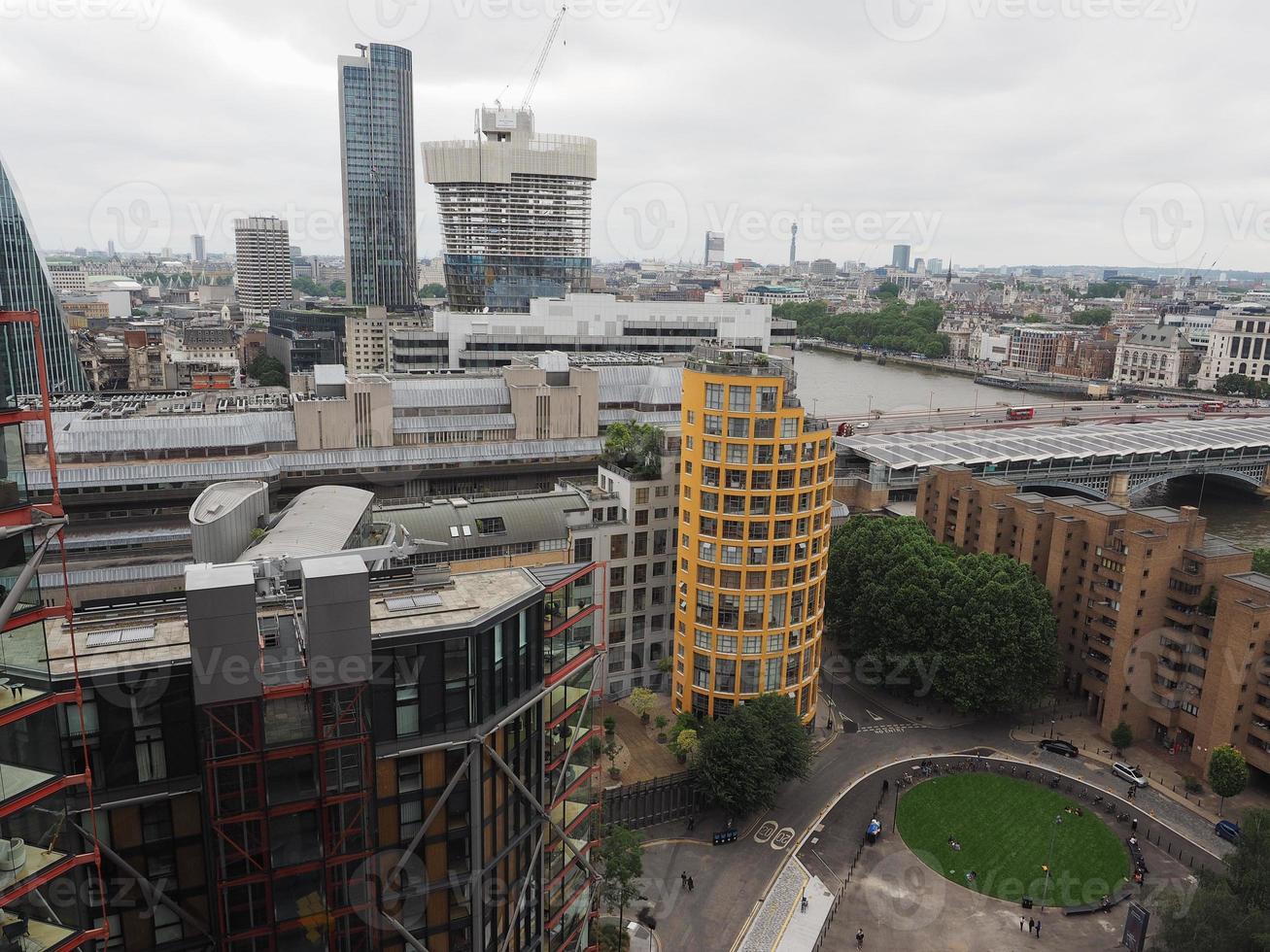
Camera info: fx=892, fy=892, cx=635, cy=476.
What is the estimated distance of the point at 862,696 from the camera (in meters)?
28.4

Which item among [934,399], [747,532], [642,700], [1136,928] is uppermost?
[747,532]

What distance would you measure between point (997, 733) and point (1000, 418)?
4233cm

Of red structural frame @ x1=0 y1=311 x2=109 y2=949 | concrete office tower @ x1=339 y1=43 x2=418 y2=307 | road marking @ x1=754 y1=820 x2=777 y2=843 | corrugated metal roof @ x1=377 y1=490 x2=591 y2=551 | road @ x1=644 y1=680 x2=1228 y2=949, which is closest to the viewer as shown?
red structural frame @ x1=0 y1=311 x2=109 y2=949

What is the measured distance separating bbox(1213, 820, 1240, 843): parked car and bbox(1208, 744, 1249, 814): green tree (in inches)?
28.0

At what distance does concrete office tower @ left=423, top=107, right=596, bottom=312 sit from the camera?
6725 cm

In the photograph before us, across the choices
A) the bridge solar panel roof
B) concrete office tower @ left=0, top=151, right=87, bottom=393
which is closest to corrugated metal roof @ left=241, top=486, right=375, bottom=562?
the bridge solar panel roof

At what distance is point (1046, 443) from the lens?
47.1 metres

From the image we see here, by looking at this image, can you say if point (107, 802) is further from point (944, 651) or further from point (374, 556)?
point (944, 651)

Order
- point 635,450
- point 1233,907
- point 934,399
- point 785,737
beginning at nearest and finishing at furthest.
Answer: point 1233,907, point 785,737, point 635,450, point 934,399

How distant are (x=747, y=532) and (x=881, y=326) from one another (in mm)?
112015

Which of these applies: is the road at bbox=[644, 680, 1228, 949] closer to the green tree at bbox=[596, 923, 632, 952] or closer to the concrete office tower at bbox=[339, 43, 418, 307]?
the green tree at bbox=[596, 923, 632, 952]

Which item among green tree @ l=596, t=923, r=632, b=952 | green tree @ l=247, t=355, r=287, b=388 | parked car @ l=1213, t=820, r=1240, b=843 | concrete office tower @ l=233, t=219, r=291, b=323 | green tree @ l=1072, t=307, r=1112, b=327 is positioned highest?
concrete office tower @ l=233, t=219, r=291, b=323

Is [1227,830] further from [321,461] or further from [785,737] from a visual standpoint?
[321,461]

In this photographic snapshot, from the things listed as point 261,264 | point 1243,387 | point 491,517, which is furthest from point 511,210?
point 261,264
